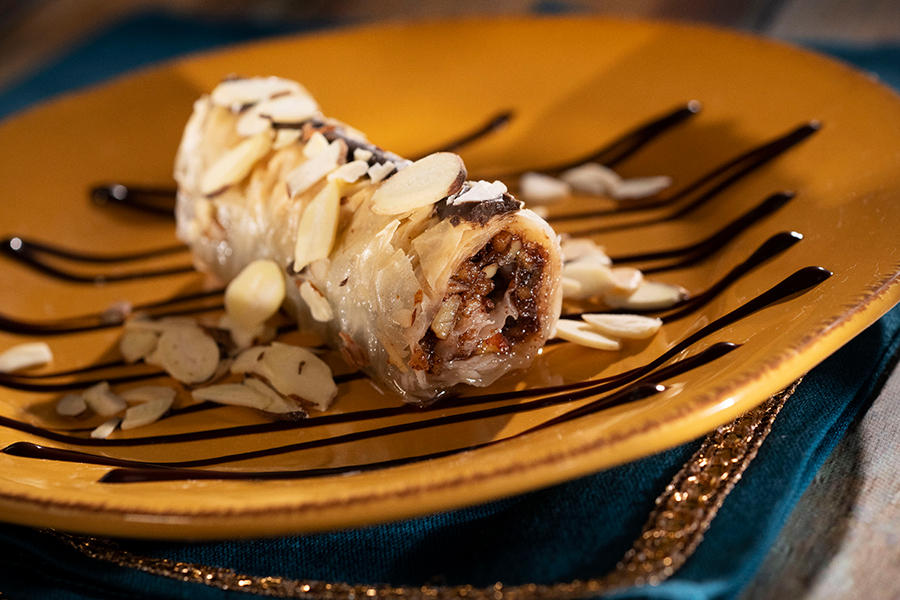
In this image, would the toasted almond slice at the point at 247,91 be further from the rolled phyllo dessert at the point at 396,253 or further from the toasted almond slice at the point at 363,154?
the toasted almond slice at the point at 363,154

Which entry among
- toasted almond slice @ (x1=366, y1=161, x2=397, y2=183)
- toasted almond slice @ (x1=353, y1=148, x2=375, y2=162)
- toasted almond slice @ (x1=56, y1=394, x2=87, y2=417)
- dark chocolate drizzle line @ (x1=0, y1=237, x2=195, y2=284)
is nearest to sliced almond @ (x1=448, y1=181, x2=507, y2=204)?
toasted almond slice @ (x1=366, y1=161, x2=397, y2=183)

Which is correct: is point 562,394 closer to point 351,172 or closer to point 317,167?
point 351,172

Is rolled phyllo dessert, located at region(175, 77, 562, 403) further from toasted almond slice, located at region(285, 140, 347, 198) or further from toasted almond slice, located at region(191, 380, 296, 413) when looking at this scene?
toasted almond slice, located at region(191, 380, 296, 413)

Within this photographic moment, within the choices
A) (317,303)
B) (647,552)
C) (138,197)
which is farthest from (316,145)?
(647,552)

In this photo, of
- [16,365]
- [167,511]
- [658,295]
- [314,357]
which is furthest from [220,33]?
[167,511]

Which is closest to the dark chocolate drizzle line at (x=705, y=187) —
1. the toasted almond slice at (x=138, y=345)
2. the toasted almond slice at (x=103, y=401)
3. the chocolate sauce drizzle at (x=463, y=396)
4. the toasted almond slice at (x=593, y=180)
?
the chocolate sauce drizzle at (x=463, y=396)

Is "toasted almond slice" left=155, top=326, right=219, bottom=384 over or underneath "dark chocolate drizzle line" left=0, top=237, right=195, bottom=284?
over
